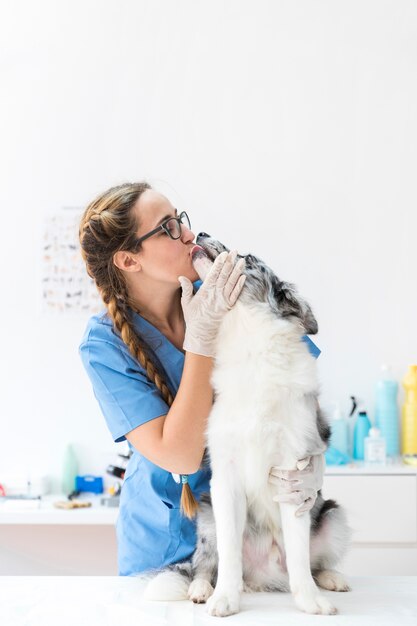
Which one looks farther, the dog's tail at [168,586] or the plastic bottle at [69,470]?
the plastic bottle at [69,470]

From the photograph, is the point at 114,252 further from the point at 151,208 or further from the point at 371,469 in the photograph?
the point at 371,469

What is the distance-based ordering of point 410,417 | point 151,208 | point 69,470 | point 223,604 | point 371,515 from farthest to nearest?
point 69,470 < point 410,417 < point 371,515 < point 151,208 < point 223,604

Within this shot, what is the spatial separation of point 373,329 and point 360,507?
37.8 inches

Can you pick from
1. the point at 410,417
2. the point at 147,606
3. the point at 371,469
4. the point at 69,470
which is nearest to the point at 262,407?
the point at 147,606

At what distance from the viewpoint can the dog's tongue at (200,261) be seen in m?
1.75

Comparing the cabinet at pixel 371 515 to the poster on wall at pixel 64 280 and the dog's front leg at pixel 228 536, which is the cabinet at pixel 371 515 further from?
the dog's front leg at pixel 228 536

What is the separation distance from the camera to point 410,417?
11.6 ft

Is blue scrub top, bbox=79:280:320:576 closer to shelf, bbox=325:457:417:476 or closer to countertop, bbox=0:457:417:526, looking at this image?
countertop, bbox=0:457:417:526

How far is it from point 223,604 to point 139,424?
0.48 metres

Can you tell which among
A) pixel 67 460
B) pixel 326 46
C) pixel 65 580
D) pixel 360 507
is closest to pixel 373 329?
pixel 360 507

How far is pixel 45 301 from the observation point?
376 cm

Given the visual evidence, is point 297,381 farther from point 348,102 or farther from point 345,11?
point 345,11

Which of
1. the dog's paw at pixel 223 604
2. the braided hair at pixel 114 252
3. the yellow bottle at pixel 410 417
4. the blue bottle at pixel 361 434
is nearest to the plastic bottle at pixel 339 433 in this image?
the blue bottle at pixel 361 434

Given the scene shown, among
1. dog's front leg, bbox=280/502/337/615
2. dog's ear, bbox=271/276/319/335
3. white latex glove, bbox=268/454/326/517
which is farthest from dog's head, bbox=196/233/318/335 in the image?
dog's front leg, bbox=280/502/337/615
